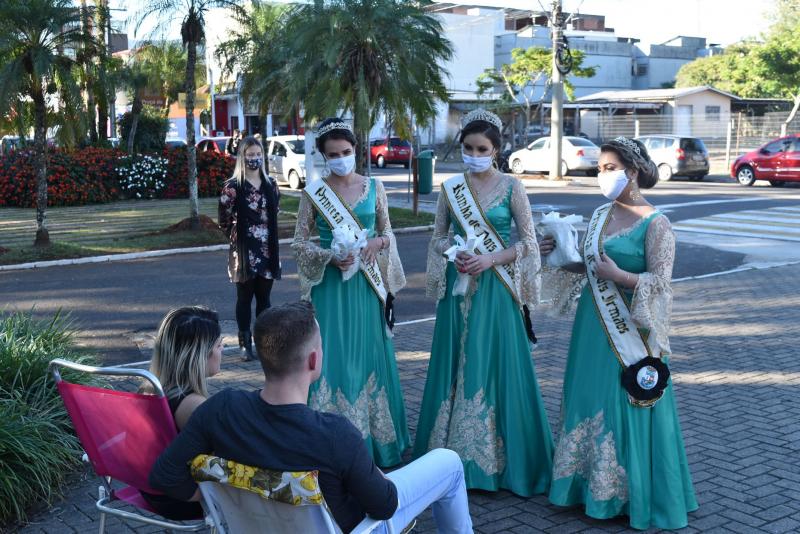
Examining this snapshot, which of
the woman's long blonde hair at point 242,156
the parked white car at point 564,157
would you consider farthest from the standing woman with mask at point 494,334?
the parked white car at point 564,157

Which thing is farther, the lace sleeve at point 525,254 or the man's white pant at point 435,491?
the lace sleeve at point 525,254

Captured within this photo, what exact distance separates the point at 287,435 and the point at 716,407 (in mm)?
4371

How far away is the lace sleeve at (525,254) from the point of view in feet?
15.6

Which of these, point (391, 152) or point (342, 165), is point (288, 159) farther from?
point (342, 165)

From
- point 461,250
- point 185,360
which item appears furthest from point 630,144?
point 185,360

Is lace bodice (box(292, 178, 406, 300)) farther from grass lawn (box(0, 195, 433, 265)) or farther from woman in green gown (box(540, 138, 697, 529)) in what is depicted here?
grass lawn (box(0, 195, 433, 265))

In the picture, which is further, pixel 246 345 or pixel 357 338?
pixel 246 345

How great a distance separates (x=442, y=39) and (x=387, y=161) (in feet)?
74.8

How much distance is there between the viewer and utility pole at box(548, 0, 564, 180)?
1051 inches

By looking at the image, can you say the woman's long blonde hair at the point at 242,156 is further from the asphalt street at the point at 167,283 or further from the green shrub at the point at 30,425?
the green shrub at the point at 30,425

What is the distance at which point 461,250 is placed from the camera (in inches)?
184

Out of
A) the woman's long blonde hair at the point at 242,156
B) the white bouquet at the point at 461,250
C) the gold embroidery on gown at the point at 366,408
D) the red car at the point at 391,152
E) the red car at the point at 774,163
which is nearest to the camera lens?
the white bouquet at the point at 461,250

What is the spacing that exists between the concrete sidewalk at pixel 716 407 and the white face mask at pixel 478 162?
5.85 feet

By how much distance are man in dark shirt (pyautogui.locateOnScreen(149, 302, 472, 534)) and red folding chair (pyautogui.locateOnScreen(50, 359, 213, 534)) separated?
12.9 inches
